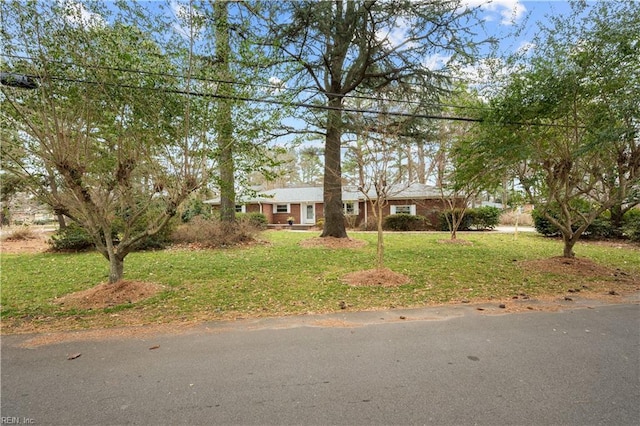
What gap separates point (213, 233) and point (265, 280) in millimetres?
6524

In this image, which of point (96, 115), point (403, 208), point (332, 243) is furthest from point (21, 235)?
point (403, 208)

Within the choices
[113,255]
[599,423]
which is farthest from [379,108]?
[599,423]

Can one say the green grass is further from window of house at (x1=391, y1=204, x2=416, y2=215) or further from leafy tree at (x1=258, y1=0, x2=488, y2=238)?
window of house at (x1=391, y1=204, x2=416, y2=215)

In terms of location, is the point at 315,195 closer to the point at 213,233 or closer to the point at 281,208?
the point at 281,208

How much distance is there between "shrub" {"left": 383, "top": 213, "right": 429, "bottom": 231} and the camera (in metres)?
19.4

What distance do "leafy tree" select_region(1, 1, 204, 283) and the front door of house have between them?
2011cm

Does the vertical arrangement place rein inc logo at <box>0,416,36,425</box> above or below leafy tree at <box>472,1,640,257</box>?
below

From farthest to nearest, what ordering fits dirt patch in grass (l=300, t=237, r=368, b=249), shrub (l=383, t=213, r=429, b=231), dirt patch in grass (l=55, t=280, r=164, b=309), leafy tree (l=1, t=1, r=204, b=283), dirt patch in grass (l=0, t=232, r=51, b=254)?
shrub (l=383, t=213, r=429, b=231)
dirt patch in grass (l=300, t=237, r=368, b=249)
dirt patch in grass (l=0, t=232, r=51, b=254)
dirt patch in grass (l=55, t=280, r=164, b=309)
leafy tree (l=1, t=1, r=204, b=283)

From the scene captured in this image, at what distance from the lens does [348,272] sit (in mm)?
7117

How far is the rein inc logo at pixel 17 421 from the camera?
7.25 feet

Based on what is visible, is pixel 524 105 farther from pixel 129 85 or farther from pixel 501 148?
pixel 129 85

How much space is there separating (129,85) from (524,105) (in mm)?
8127

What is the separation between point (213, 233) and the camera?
39.6 ft

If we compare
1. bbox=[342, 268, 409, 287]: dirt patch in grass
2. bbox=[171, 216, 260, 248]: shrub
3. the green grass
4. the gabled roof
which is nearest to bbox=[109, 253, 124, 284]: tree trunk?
the green grass
